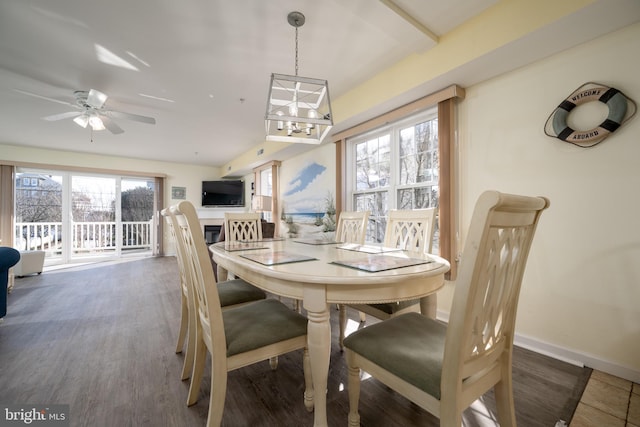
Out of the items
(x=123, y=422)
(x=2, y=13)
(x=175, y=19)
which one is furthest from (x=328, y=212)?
(x=2, y=13)

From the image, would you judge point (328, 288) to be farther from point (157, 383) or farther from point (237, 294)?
point (157, 383)

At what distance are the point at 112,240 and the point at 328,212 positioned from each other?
5.87 metres

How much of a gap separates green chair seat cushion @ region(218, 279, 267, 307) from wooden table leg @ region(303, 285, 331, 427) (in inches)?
31.7

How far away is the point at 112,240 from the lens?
6316 mm

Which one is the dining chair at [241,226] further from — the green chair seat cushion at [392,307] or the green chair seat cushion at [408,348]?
the green chair seat cushion at [408,348]

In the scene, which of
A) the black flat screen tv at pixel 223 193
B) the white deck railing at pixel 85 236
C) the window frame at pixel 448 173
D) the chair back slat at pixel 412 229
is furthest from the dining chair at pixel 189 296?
the white deck railing at pixel 85 236

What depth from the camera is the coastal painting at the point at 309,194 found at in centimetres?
400

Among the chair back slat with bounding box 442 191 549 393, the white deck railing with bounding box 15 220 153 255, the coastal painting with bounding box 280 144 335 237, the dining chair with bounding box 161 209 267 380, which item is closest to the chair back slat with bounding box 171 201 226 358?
the dining chair with bounding box 161 209 267 380

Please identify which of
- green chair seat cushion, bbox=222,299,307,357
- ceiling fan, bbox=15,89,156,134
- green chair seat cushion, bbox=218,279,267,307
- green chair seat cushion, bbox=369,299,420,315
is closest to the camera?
green chair seat cushion, bbox=222,299,307,357

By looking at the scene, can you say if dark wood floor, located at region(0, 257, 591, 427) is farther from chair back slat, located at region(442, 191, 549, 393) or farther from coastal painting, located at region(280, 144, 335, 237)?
coastal painting, located at region(280, 144, 335, 237)

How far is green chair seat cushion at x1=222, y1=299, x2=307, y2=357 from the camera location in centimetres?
111

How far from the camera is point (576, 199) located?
1.73 meters

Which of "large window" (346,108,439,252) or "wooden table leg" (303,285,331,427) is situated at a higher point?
"large window" (346,108,439,252)

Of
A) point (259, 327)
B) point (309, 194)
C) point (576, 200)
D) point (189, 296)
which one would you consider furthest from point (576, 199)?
point (309, 194)
